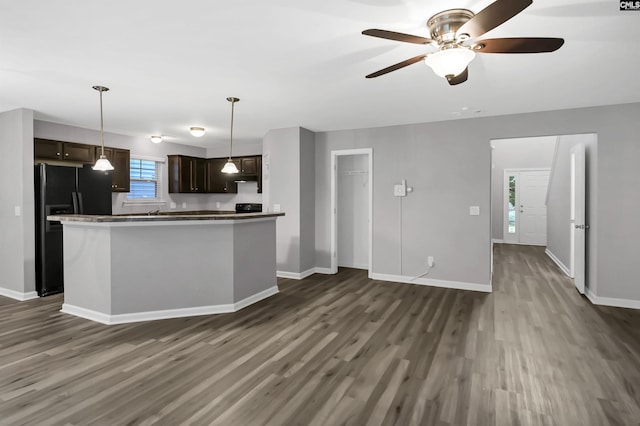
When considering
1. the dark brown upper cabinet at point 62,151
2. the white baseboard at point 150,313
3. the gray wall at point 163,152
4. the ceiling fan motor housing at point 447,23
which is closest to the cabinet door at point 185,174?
the gray wall at point 163,152

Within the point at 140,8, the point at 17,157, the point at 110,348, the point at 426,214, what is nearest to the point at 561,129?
the point at 426,214

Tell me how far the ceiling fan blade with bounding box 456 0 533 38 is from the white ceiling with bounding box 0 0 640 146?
0.27 metres

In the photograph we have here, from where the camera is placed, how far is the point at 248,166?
6.94m

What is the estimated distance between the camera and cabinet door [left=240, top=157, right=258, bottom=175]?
6883 millimetres

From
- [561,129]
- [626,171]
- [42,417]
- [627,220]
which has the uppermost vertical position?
[561,129]

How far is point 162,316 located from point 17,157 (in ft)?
9.70

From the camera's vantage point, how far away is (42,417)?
2014 millimetres

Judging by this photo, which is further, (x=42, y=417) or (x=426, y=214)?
(x=426, y=214)

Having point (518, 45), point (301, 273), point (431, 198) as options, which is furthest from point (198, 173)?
point (518, 45)

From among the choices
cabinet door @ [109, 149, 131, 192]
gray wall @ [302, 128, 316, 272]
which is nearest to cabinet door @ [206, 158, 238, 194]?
cabinet door @ [109, 149, 131, 192]

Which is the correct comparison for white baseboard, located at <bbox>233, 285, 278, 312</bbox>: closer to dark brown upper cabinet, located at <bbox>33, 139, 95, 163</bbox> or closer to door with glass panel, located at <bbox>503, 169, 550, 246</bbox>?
dark brown upper cabinet, located at <bbox>33, 139, 95, 163</bbox>

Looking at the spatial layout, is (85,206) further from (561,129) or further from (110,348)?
(561,129)

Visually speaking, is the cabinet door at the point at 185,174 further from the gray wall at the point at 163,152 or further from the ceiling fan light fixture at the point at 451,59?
the ceiling fan light fixture at the point at 451,59

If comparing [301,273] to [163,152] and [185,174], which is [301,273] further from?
[163,152]
